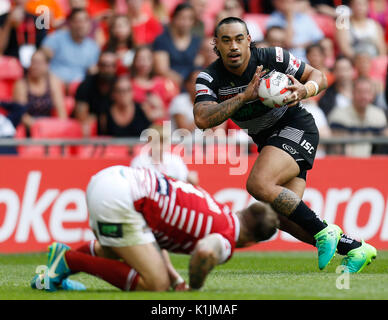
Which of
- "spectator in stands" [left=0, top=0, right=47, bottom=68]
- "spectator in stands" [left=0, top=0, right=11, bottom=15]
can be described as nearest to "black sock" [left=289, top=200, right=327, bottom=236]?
"spectator in stands" [left=0, top=0, right=47, bottom=68]

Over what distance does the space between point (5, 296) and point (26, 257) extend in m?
4.51

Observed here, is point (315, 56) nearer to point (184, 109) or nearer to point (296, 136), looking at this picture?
point (184, 109)

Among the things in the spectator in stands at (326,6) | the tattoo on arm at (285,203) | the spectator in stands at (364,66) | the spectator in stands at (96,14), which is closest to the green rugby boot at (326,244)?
the tattoo on arm at (285,203)

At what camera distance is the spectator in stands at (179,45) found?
15.3 meters

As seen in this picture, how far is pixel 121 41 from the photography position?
1504 cm

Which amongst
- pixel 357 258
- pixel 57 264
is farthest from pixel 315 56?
pixel 57 264

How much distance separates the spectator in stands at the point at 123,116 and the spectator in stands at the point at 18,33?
1.98 meters

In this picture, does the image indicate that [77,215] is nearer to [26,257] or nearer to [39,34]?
[26,257]

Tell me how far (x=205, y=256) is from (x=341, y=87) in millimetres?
9487

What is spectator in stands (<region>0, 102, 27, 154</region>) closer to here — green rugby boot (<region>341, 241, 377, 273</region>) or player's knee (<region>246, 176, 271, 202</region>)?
player's knee (<region>246, 176, 271, 202</region>)

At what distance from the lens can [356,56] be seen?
15.9 meters

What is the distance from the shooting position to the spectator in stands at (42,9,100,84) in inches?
586

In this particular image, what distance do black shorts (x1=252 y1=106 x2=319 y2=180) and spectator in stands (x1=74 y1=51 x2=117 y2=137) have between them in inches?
213

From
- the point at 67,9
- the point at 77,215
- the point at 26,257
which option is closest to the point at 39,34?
the point at 67,9
